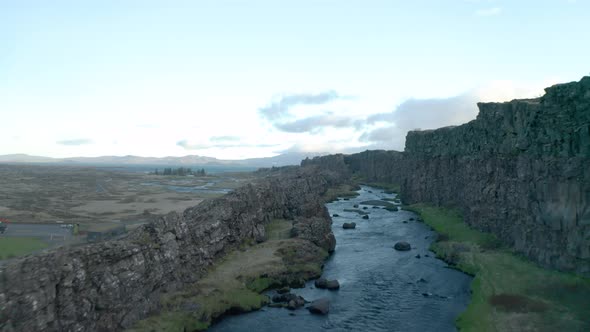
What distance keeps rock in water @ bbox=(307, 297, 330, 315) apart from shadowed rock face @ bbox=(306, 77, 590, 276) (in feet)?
88.3

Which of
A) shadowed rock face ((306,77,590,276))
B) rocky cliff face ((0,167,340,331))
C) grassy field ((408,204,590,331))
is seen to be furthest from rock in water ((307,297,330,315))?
shadowed rock face ((306,77,590,276))

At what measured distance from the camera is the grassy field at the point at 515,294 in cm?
3828

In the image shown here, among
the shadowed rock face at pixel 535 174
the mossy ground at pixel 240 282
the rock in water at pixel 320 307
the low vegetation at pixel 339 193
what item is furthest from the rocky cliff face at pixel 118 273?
the low vegetation at pixel 339 193

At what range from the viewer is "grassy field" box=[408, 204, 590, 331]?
38281 mm

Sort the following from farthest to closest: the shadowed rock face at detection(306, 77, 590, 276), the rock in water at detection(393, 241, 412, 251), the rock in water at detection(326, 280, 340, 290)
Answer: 1. the rock in water at detection(393, 241, 412, 251)
2. the rock in water at detection(326, 280, 340, 290)
3. the shadowed rock face at detection(306, 77, 590, 276)

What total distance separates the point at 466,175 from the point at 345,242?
32036mm

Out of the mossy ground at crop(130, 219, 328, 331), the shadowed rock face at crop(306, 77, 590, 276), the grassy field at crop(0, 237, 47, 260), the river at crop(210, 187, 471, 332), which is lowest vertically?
the river at crop(210, 187, 471, 332)

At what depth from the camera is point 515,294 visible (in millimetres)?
45125

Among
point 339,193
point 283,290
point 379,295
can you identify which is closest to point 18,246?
point 283,290

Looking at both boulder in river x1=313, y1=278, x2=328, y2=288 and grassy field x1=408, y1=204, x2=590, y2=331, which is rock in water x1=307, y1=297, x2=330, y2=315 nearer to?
boulder in river x1=313, y1=278, x2=328, y2=288

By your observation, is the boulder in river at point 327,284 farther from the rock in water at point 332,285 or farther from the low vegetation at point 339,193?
the low vegetation at point 339,193

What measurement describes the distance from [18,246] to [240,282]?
3259cm

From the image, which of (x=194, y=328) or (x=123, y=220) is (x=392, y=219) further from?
(x=194, y=328)

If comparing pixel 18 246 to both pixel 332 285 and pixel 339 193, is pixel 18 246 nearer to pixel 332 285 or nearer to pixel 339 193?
pixel 332 285
